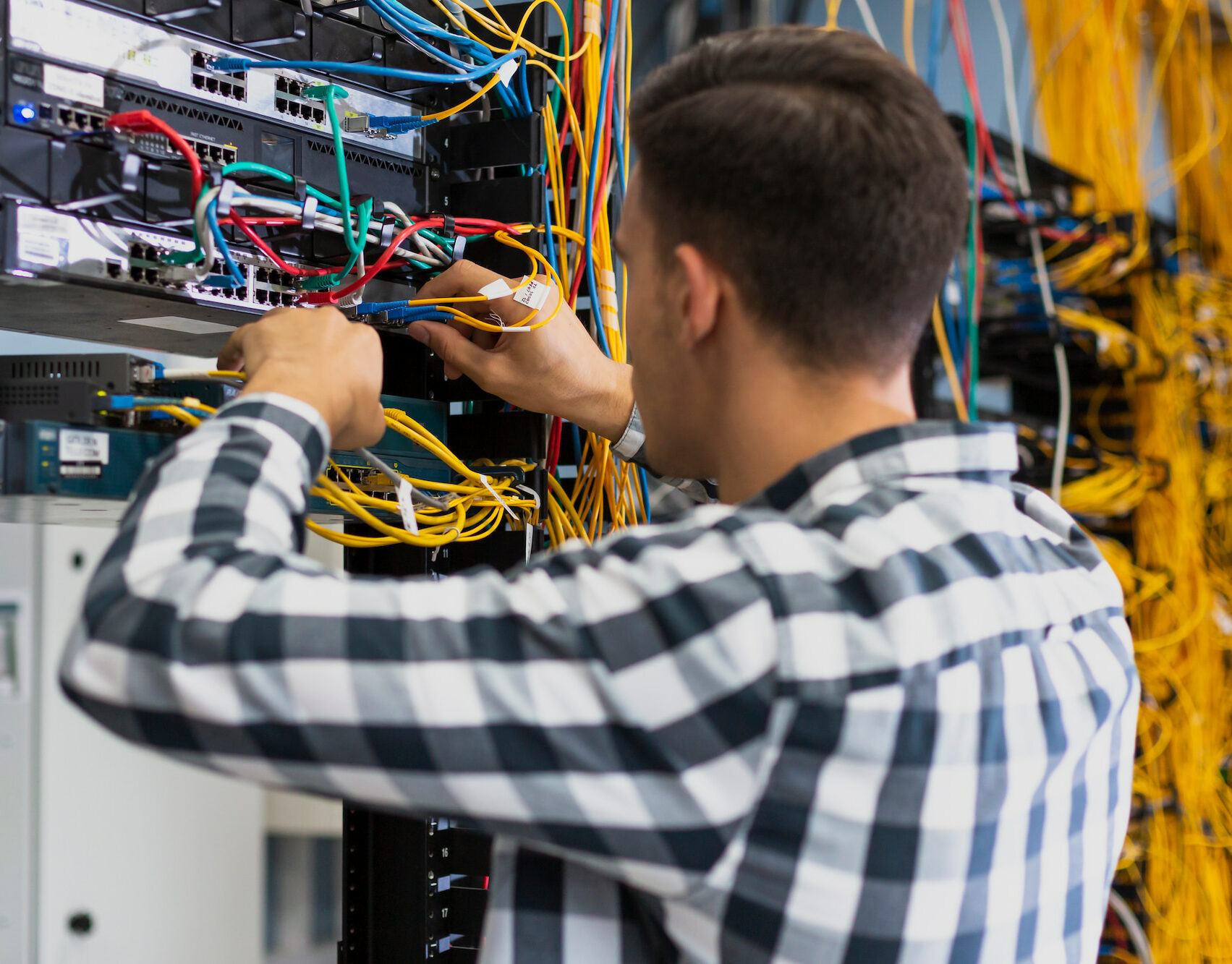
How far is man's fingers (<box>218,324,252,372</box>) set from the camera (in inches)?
29.0

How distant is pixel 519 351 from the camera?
964 mm

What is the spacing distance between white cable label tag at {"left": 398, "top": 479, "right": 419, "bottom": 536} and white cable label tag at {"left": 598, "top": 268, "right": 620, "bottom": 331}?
1.03ft

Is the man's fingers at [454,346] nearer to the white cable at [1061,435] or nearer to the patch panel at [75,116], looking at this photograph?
the patch panel at [75,116]

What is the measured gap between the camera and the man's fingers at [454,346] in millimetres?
963

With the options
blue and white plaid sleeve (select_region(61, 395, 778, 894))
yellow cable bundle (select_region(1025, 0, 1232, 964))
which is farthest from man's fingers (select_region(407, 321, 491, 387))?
yellow cable bundle (select_region(1025, 0, 1232, 964))

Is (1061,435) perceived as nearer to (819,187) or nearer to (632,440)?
(632,440)

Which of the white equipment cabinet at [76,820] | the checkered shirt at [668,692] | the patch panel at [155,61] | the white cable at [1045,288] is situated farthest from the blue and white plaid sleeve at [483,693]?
the white equipment cabinet at [76,820]

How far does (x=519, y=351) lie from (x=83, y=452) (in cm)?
36

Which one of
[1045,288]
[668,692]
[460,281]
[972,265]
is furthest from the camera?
[1045,288]

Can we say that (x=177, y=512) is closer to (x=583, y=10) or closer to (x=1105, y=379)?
(x=583, y=10)

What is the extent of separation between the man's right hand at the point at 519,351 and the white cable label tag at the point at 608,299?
0.10 meters

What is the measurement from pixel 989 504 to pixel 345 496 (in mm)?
448

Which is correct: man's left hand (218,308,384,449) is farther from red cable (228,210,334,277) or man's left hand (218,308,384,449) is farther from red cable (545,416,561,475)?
red cable (545,416,561,475)

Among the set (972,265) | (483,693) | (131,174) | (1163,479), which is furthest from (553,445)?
(1163,479)
